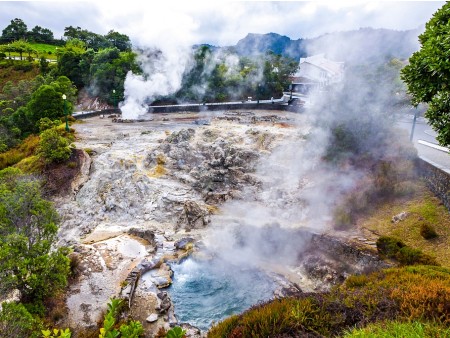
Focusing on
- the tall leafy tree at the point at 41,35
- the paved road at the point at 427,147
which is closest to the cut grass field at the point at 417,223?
the paved road at the point at 427,147

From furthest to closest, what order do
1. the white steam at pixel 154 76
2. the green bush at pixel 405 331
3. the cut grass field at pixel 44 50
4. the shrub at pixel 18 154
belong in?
the cut grass field at pixel 44 50
the white steam at pixel 154 76
the shrub at pixel 18 154
the green bush at pixel 405 331

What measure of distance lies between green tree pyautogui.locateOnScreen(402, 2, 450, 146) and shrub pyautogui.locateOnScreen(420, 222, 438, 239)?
5051mm

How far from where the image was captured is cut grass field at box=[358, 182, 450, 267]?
36.1ft

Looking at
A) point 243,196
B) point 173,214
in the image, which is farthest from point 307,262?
point 173,214

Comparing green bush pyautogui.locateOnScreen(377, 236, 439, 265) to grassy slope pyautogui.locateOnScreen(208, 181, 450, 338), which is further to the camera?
green bush pyautogui.locateOnScreen(377, 236, 439, 265)

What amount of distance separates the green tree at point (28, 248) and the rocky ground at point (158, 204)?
5.00ft

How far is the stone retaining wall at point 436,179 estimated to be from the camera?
12.8 m

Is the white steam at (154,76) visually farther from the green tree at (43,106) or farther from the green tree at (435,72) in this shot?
the green tree at (435,72)

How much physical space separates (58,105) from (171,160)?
13848 millimetres

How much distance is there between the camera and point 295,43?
63.9 m

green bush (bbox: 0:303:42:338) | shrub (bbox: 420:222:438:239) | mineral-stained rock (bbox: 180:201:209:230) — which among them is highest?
shrub (bbox: 420:222:438:239)

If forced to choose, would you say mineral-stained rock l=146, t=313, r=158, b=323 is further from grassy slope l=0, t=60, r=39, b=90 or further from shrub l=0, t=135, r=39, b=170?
grassy slope l=0, t=60, r=39, b=90

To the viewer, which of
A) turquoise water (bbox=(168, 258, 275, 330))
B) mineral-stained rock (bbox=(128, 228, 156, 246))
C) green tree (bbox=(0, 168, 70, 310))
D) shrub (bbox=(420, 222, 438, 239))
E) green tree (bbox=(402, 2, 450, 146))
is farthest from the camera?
mineral-stained rock (bbox=(128, 228, 156, 246))

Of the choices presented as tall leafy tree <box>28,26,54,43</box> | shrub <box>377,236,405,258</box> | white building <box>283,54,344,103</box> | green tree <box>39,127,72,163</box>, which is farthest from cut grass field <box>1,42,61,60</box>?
shrub <box>377,236,405,258</box>
